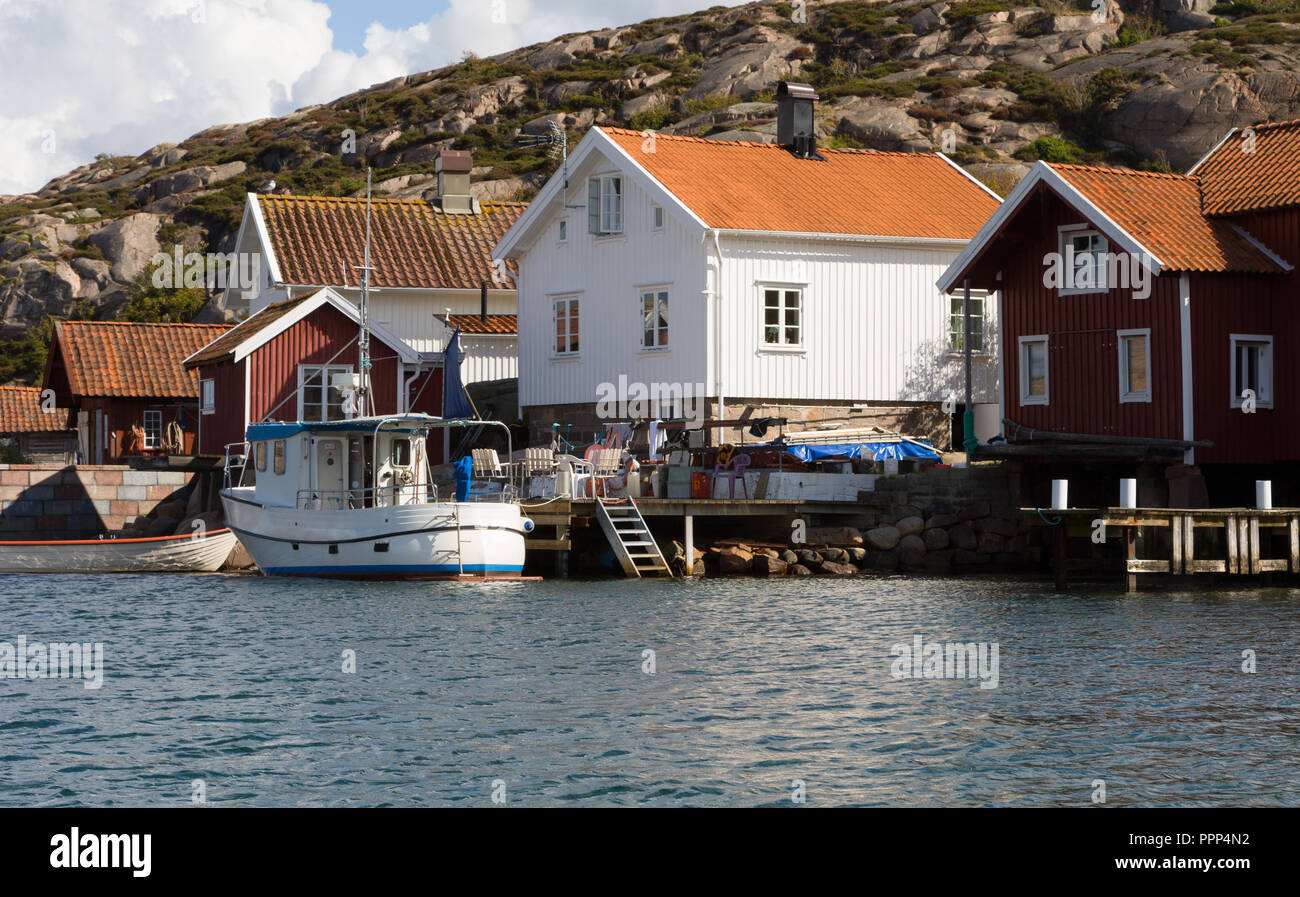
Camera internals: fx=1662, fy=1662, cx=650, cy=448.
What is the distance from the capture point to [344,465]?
3241 cm

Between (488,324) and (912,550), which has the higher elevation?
(488,324)

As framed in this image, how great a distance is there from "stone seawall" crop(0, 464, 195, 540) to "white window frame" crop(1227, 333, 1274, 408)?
24.4 meters

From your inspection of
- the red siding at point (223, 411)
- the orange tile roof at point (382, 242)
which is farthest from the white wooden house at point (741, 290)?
the red siding at point (223, 411)

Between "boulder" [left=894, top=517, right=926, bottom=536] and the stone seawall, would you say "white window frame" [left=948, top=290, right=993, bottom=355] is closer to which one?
"boulder" [left=894, top=517, right=926, bottom=536]

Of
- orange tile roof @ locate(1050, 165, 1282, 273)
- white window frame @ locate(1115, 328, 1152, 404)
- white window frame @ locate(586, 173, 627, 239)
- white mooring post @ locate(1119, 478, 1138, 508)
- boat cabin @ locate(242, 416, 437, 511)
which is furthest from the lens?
white window frame @ locate(586, 173, 627, 239)

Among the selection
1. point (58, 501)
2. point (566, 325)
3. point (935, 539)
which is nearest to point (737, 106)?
point (566, 325)

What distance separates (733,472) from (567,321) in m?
8.53

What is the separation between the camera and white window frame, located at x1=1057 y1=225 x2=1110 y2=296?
32.2 metres

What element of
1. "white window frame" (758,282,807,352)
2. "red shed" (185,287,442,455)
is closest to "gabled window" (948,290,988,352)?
"white window frame" (758,282,807,352)

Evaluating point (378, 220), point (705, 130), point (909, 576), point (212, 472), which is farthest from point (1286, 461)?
point (705, 130)

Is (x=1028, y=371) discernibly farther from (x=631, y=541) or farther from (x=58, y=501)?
(x=58, y=501)

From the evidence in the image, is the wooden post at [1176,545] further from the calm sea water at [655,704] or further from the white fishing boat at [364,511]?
the white fishing boat at [364,511]

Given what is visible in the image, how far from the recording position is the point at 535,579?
31.4 meters
